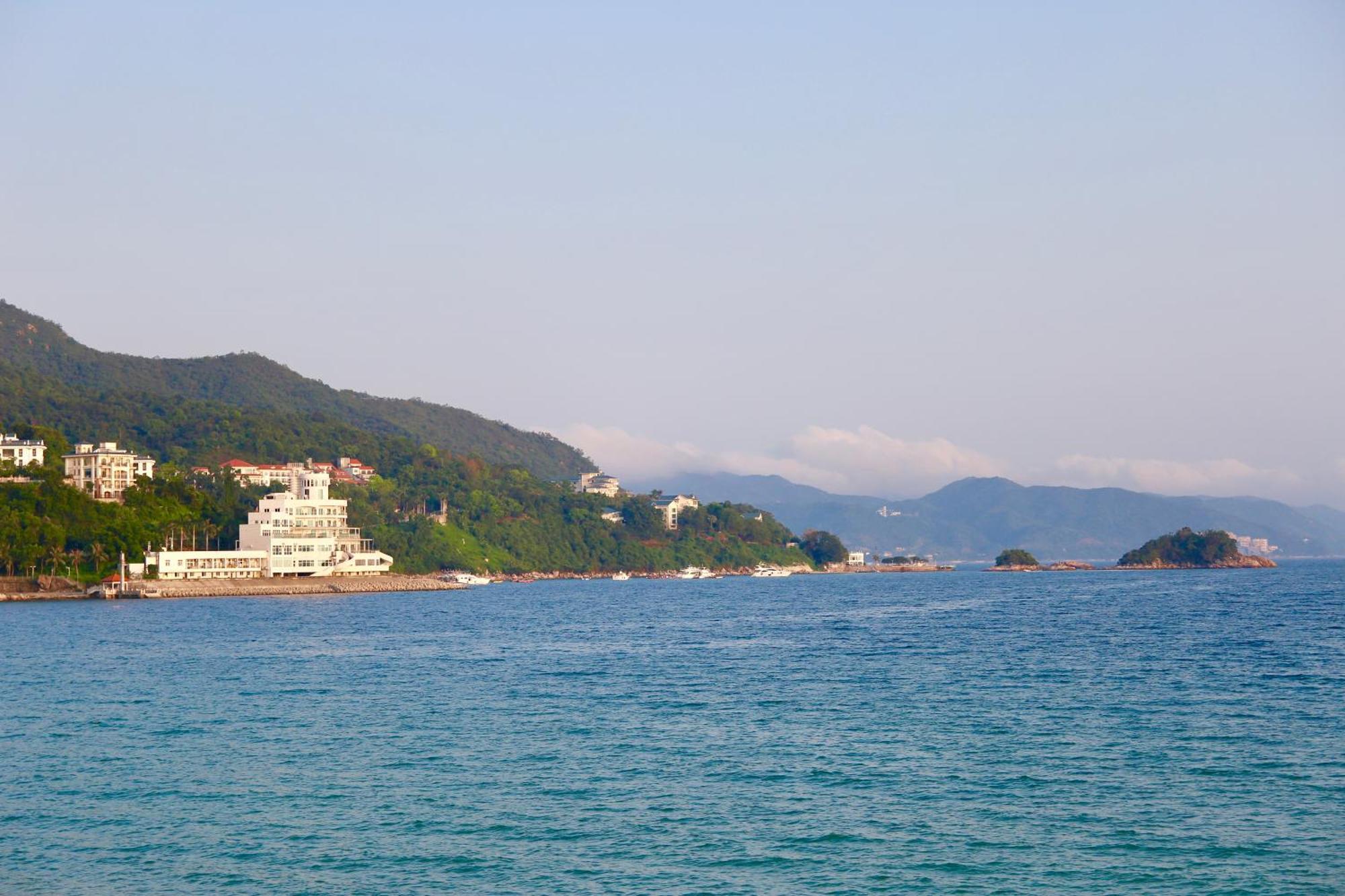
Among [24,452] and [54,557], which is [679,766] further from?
[24,452]

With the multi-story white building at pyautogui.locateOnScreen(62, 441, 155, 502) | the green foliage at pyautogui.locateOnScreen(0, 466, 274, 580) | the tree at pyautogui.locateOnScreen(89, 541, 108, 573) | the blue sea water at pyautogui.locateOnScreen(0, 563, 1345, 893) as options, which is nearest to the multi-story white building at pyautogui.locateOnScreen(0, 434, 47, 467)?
the multi-story white building at pyautogui.locateOnScreen(62, 441, 155, 502)

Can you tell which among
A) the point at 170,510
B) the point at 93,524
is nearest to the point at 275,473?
the point at 170,510

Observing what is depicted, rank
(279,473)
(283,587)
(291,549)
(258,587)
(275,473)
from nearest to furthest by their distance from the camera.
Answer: (258,587), (283,587), (291,549), (279,473), (275,473)

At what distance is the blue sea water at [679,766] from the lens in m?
22.0

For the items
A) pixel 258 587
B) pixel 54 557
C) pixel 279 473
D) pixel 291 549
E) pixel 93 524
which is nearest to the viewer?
pixel 54 557

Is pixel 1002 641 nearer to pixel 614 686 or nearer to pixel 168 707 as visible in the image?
pixel 614 686

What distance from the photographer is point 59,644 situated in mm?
61812

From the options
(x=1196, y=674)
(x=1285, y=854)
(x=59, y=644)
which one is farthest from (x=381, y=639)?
(x=1285, y=854)

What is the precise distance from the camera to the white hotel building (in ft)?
395

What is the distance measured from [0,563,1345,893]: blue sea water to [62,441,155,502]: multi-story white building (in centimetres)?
8586

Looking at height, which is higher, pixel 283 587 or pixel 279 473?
pixel 279 473

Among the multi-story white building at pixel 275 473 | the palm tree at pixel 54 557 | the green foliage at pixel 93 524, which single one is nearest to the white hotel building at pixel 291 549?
the green foliage at pixel 93 524

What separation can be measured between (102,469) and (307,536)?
2880 cm

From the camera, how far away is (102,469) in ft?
469
